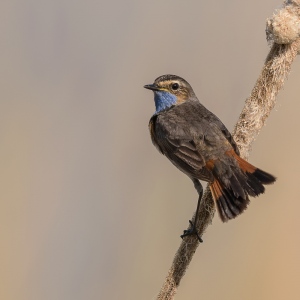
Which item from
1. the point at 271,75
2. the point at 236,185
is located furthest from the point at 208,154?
the point at 271,75

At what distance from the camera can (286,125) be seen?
6.64 metres

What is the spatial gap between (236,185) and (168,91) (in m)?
1.33

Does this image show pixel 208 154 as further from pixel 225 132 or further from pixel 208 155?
pixel 225 132

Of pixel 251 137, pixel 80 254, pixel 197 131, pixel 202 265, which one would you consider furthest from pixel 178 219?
pixel 251 137

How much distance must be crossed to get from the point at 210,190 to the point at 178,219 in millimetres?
2316

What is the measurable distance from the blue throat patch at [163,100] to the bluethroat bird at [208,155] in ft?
0.05

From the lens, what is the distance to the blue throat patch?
224 inches

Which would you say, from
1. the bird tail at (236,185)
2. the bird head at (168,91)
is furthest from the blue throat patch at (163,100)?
the bird tail at (236,185)

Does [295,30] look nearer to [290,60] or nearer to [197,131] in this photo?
[290,60]

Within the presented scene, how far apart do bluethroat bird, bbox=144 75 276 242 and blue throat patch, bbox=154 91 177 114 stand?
0.6 inches

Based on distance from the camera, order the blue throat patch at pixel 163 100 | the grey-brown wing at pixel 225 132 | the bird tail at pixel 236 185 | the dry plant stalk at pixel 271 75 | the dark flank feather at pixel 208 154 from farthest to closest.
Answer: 1. the blue throat patch at pixel 163 100
2. the grey-brown wing at pixel 225 132
3. the dark flank feather at pixel 208 154
4. the bird tail at pixel 236 185
5. the dry plant stalk at pixel 271 75

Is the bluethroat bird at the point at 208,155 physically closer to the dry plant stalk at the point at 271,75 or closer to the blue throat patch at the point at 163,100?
the blue throat patch at the point at 163,100

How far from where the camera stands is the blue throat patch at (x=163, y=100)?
5680mm

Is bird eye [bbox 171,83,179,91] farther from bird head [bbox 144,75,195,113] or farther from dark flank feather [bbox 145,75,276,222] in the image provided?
dark flank feather [bbox 145,75,276,222]
